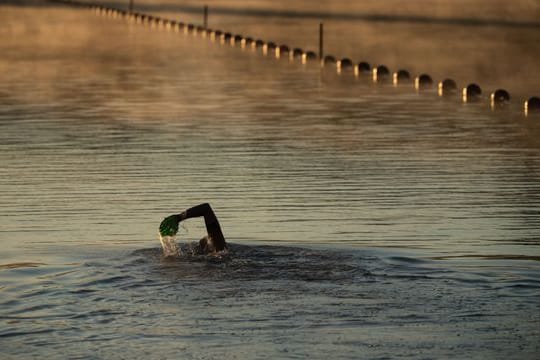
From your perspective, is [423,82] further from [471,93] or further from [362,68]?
[362,68]

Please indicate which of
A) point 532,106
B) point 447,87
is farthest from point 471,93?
point 532,106

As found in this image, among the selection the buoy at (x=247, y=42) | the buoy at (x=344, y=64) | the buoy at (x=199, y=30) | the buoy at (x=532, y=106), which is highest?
the buoy at (x=199, y=30)

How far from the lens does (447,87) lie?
114ft

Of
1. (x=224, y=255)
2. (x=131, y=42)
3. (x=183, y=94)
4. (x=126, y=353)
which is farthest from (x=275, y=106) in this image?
(x=131, y=42)

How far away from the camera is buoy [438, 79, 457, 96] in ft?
113

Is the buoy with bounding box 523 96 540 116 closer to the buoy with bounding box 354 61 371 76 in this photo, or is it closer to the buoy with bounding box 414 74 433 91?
the buoy with bounding box 414 74 433 91

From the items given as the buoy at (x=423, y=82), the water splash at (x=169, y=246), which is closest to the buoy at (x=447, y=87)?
the buoy at (x=423, y=82)

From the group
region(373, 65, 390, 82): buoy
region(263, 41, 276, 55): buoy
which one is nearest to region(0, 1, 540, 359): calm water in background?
region(373, 65, 390, 82): buoy

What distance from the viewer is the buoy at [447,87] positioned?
113 feet

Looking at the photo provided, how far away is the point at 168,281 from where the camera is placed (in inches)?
529

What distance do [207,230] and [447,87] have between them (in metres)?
20.9

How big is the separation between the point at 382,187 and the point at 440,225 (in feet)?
9.40

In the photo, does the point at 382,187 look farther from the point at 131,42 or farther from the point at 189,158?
the point at 131,42

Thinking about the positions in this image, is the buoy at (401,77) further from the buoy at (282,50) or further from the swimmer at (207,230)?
the swimmer at (207,230)
